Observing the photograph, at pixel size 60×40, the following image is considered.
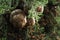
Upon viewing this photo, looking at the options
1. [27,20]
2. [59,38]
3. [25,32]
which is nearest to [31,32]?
[25,32]

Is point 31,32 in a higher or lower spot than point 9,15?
lower

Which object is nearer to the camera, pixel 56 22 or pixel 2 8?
pixel 2 8

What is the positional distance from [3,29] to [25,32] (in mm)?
141

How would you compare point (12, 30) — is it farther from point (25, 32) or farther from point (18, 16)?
point (18, 16)

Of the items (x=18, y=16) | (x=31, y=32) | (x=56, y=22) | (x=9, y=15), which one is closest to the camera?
(x=18, y=16)

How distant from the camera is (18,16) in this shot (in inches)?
41.5

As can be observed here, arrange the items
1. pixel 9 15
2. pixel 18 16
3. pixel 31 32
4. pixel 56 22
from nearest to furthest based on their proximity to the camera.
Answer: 1. pixel 18 16
2. pixel 9 15
3. pixel 31 32
4. pixel 56 22

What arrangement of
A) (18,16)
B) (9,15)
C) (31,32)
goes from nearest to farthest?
1. (18,16)
2. (9,15)
3. (31,32)

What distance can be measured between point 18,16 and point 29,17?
88 millimetres

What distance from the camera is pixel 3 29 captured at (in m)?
1.23

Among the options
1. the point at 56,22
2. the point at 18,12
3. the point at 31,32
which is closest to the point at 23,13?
the point at 18,12

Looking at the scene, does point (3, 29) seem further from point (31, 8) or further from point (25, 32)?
point (31, 8)

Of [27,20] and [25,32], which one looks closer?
[27,20]

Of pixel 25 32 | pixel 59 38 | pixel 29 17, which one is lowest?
pixel 59 38
